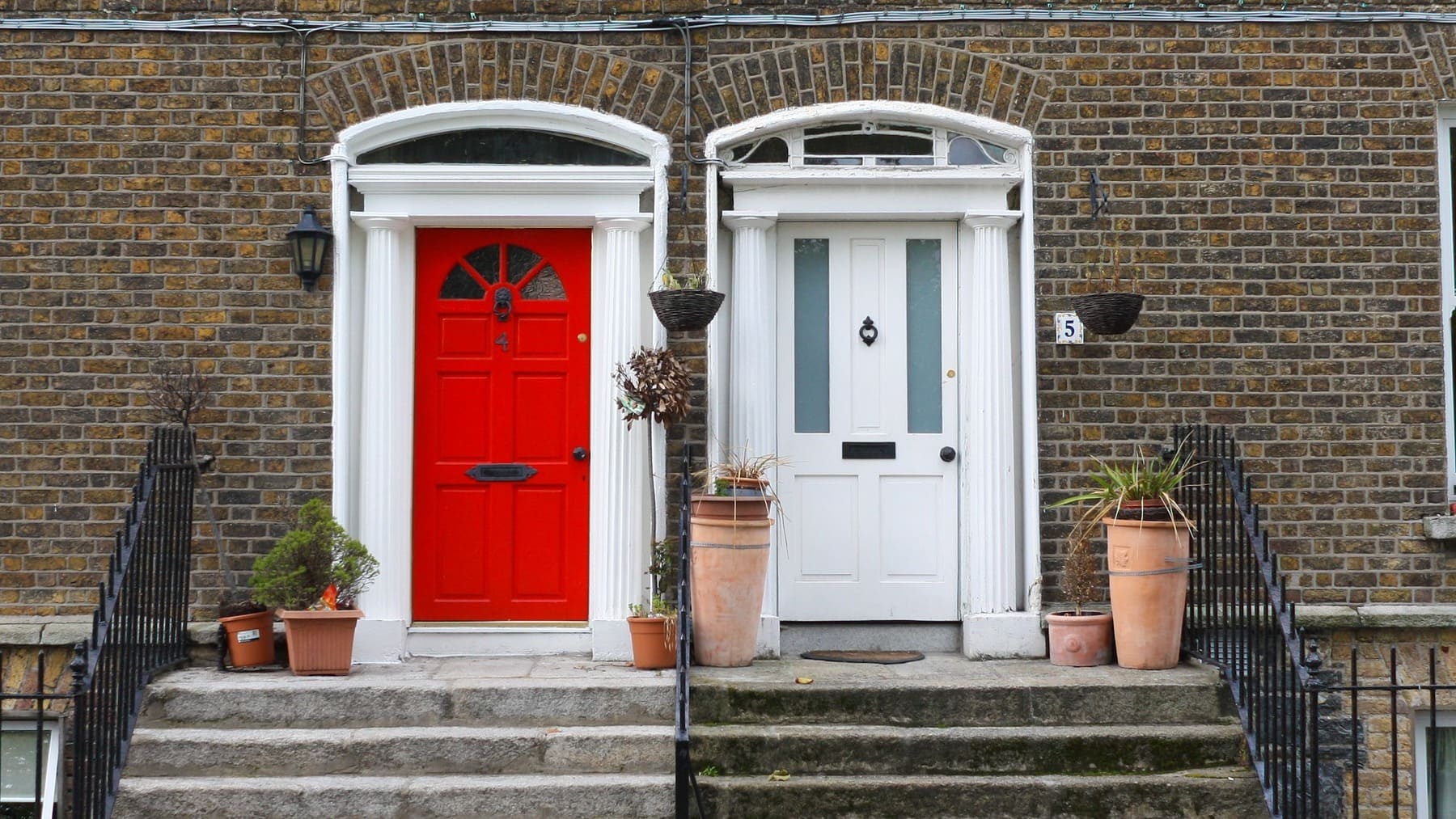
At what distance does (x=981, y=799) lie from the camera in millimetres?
5320

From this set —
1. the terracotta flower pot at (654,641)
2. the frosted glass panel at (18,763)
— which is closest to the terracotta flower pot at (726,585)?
the terracotta flower pot at (654,641)

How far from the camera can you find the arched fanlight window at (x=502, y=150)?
675 cm

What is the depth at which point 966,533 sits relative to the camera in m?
6.71

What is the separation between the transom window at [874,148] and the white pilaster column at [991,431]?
0.36 meters

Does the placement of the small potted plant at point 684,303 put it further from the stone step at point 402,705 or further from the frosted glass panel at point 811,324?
the stone step at point 402,705

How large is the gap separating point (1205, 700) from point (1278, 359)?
1.87 meters

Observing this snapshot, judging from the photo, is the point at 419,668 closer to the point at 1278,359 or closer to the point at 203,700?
the point at 203,700

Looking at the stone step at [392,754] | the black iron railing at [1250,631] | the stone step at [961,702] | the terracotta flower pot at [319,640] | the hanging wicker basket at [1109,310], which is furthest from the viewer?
the hanging wicker basket at [1109,310]

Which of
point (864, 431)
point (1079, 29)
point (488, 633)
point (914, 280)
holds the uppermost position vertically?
point (1079, 29)

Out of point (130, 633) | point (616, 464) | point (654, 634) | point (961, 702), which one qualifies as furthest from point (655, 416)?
point (130, 633)

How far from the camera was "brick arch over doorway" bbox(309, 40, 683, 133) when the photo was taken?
6.66m

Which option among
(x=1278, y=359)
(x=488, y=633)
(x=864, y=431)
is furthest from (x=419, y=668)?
(x=1278, y=359)

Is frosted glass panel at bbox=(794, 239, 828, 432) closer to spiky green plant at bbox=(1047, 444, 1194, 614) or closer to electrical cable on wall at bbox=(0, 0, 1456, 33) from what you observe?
electrical cable on wall at bbox=(0, 0, 1456, 33)

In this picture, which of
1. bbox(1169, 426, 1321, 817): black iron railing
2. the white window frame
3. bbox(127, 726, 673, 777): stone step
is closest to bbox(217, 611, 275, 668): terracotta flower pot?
bbox(127, 726, 673, 777): stone step
